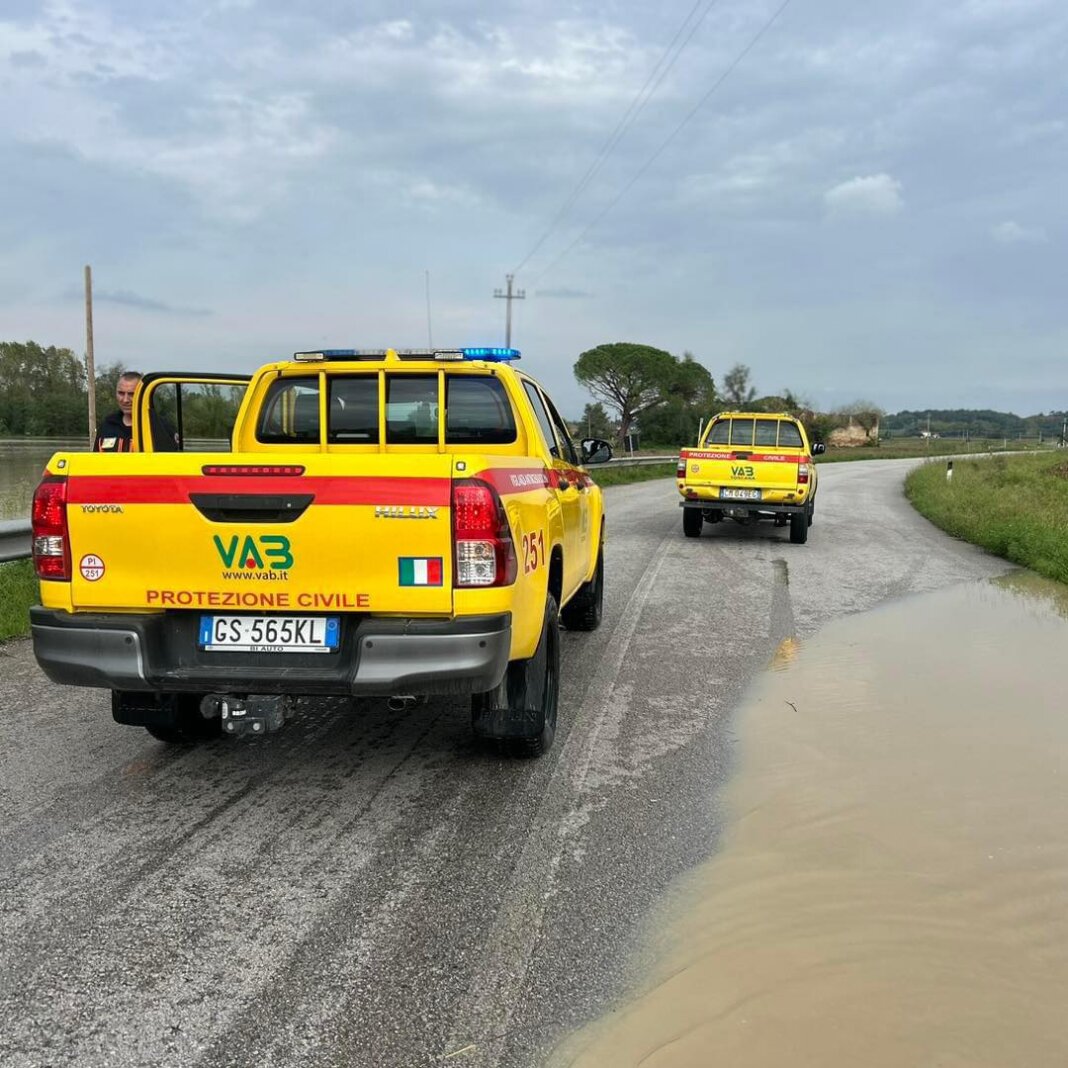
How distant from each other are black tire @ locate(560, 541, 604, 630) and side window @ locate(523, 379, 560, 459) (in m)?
1.52

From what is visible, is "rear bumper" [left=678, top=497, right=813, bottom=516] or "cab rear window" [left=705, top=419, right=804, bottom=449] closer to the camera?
"rear bumper" [left=678, top=497, right=813, bottom=516]

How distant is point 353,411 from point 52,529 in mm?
2173

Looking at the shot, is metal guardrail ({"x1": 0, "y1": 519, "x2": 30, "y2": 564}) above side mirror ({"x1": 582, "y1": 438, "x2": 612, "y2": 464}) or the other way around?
the other way around

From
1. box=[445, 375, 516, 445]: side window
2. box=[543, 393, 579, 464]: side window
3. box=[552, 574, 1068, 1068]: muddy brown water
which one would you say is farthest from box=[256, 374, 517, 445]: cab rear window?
box=[552, 574, 1068, 1068]: muddy brown water

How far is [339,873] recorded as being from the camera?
337cm

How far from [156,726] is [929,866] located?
11.8ft

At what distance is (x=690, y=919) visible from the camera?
308 cm

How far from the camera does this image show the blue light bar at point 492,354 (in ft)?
17.4

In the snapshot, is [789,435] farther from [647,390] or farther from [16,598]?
[647,390]

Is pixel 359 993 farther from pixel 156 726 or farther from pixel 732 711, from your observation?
pixel 732 711

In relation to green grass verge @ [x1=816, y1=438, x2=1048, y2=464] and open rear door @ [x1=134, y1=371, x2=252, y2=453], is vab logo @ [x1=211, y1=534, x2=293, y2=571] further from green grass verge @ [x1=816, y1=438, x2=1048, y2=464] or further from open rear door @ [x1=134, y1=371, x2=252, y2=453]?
green grass verge @ [x1=816, y1=438, x2=1048, y2=464]

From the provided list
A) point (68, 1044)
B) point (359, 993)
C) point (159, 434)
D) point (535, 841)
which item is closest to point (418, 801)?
point (535, 841)

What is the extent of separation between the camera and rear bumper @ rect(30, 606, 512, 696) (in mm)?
3604

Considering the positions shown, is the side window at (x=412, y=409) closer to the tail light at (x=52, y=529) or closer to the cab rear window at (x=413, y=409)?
the cab rear window at (x=413, y=409)
